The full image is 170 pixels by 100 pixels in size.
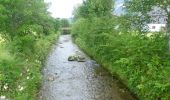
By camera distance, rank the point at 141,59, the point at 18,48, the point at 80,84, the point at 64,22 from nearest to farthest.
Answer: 1. the point at 141,59
2. the point at 80,84
3. the point at 18,48
4. the point at 64,22

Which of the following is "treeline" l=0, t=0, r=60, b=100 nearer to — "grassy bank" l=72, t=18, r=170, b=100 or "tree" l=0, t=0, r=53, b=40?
"tree" l=0, t=0, r=53, b=40

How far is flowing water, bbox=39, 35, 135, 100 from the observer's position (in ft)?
64.5

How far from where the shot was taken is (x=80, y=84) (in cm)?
2317

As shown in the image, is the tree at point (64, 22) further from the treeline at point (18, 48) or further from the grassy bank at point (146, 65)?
the grassy bank at point (146, 65)

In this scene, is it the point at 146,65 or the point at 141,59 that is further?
the point at 141,59

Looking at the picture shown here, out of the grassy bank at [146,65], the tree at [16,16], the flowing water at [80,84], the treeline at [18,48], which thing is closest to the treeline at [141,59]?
the grassy bank at [146,65]

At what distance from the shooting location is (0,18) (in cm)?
2348

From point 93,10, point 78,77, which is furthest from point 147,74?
point 93,10

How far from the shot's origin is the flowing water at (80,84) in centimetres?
1967

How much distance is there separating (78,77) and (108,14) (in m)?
9.96

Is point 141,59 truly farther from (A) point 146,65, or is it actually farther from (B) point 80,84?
(B) point 80,84

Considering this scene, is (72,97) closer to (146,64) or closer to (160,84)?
(146,64)

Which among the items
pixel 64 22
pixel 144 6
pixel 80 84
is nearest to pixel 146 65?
pixel 144 6

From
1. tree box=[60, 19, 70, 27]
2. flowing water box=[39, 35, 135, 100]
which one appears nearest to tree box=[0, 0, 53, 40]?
flowing water box=[39, 35, 135, 100]
